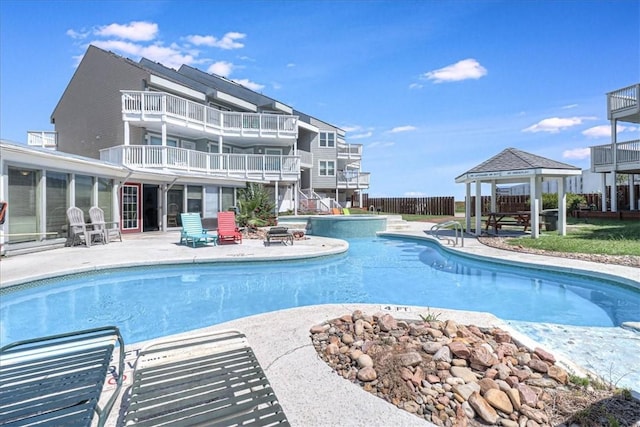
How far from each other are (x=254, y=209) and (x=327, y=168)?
48.6 feet

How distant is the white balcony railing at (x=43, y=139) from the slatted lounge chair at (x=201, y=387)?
25091 millimetres

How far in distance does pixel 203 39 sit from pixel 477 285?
21772mm

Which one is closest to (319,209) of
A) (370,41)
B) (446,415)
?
(370,41)

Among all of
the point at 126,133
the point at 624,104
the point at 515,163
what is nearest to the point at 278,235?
the point at 515,163

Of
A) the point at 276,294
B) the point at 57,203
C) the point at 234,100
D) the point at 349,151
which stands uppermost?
Result: the point at 234,100

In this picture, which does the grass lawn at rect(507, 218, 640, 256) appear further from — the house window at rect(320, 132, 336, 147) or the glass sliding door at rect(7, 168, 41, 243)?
the house window at rect(320, 132, 336, 147)

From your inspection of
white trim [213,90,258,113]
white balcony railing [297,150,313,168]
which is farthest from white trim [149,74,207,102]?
white balcony railing [297,150,313,168]

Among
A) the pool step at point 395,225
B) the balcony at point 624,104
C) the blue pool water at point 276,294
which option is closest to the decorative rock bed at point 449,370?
the blue pool water at point 276,294

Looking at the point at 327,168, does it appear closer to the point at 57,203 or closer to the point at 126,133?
the point at 126,133

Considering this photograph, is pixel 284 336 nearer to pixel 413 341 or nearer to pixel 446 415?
pixel 413 341

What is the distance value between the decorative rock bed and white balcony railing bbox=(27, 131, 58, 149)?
25.5 m

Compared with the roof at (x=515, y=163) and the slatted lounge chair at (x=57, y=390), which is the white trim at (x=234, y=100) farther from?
the slatted lounge chair at (x=57, y=390)

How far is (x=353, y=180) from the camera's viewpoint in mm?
30703

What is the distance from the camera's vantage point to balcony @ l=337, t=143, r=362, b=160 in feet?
106
